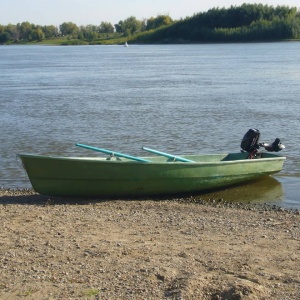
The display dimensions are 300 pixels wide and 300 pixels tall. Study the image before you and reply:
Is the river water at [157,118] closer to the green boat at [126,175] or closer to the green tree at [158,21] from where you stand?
the green boat at [126,175]

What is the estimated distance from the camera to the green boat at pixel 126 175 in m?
11.7

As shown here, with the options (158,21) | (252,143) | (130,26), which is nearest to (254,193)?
(252,143)

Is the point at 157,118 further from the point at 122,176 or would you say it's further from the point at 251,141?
the point at 122,176

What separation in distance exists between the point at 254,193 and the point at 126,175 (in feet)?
10.2

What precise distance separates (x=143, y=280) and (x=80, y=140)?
1303cm

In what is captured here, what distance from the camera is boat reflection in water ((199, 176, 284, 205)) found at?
13.0 meters

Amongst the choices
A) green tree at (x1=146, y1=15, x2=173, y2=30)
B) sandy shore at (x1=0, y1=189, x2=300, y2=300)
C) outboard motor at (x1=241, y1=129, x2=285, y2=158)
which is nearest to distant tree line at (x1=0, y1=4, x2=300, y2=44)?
green tree at (x1=146, y1=15, x2=173, y2=30)

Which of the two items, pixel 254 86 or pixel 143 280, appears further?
pixel 254 86

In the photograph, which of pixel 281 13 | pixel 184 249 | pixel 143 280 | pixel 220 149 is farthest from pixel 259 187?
pixel 281 13

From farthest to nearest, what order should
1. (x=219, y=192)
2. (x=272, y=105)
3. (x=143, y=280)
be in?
(x=272, y=105) < (x=219, y=192) < (x=143, y=280)

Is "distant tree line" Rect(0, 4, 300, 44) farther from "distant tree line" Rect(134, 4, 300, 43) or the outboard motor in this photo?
the outboard motor

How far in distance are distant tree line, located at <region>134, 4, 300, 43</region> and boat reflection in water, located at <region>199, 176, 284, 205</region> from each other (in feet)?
361

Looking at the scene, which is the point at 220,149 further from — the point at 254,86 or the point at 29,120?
the point at 254,86

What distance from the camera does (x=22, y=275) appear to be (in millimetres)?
7562
